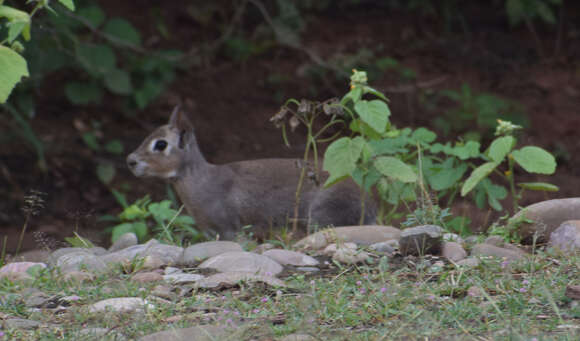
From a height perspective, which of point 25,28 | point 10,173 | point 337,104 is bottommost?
point 10,173

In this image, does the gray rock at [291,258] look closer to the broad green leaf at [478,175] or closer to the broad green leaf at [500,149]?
the broad green leaf at [478,175]

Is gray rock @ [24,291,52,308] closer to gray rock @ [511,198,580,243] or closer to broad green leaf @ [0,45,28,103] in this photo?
broad green leaf @ [0,45,28,103]

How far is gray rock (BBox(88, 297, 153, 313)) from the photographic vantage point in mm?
3141

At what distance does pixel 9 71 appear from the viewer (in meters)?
3.21

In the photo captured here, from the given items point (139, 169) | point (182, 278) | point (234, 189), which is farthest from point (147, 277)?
point (234, 189)

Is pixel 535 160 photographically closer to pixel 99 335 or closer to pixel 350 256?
pixel 350 256

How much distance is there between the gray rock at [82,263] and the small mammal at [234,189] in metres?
2.07

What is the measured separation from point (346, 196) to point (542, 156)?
1740 mm

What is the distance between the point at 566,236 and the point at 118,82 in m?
6.34

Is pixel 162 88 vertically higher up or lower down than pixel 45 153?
higher up

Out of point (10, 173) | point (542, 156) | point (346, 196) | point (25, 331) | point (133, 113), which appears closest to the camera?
point (25, 331)

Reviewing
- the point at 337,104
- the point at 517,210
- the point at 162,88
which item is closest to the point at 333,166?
the point at 337,104

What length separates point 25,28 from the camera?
3.47m

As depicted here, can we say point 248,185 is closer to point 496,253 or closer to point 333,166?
point 333,166
